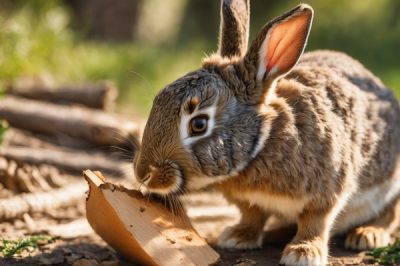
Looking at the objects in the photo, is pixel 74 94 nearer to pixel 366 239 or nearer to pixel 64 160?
pixel 64 160

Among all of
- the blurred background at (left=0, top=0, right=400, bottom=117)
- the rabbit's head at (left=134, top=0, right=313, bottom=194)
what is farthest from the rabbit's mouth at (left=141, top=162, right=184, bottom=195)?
the blurred background at (left=0, top=0, right=400, bottom=117)

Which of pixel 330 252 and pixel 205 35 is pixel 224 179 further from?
pixel 205 35

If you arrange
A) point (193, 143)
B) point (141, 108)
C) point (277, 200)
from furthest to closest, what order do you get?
point (141, 108)
point (277, 200)
point (193, 143)

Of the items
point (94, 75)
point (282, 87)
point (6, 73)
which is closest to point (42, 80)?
point (6, 73)

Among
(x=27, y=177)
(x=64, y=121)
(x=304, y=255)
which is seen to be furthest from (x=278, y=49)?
(x=64, y=121)

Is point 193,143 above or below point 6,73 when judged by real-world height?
below

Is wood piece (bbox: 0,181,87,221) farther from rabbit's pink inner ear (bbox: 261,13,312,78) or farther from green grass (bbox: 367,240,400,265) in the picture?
green grass (bbox: 367,240,400,265)

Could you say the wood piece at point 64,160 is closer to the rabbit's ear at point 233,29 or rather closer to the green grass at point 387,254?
the rabbit's ear at point 233,29
